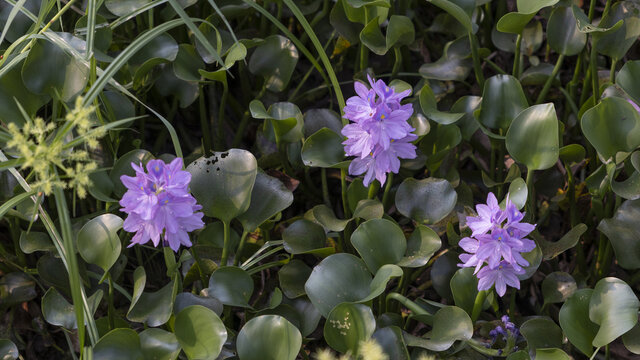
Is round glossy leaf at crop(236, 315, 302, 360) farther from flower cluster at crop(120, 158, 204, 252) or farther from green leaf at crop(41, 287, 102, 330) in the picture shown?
green leaf at crop(41, 287, 102, 330)

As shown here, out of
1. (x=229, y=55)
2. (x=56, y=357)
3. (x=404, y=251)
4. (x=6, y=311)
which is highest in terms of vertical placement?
(x=229, y=55)

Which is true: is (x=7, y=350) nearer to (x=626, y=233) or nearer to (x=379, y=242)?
(x=379, y=242)

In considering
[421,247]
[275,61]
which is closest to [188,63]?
[275,61]

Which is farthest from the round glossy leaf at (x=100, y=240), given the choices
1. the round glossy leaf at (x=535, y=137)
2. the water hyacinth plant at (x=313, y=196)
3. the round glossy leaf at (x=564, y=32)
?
the round glossy leaf at (x=564, y=32)

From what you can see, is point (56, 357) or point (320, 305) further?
point (56, 357)

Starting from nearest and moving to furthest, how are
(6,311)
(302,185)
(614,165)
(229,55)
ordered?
1. (614,165)
2. (229,55)
3. (6,311)
4. (302,185)

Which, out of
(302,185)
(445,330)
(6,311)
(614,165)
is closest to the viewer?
(445,330)

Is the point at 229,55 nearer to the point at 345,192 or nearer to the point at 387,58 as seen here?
the point at 345,192

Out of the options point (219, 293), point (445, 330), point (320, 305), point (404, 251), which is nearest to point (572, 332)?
point (445, 330)
